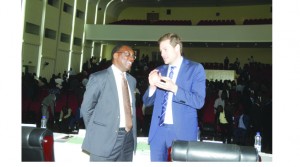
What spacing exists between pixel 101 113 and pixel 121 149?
0.33m

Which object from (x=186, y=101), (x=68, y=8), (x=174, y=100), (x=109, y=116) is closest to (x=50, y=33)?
(x=68, y=8)

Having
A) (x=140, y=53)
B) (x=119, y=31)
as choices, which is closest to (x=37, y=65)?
(x=119, y=31)

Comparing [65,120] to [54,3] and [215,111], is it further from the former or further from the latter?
[54,3]

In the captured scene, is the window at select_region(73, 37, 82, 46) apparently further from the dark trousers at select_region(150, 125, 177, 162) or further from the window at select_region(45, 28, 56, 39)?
the dark trousers at select_region(150, 125, 177, 162)

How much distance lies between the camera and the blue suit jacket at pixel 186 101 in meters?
2.14

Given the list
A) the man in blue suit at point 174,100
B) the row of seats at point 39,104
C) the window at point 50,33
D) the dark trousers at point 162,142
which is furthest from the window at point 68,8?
the dark trousers at point 162,142

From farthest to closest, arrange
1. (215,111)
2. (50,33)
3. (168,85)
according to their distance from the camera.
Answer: (50,33)
(215,111)
(168,85)

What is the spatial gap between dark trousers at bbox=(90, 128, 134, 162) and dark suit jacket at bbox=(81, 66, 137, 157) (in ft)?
0.16

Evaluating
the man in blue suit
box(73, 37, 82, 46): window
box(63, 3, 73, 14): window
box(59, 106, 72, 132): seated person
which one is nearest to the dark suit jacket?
the man in blue suit

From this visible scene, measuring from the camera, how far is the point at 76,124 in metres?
8.08

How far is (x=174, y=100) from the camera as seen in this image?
2.21m

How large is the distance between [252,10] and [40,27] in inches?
535

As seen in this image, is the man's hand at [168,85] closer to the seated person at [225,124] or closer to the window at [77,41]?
the seated person at [225,124]
